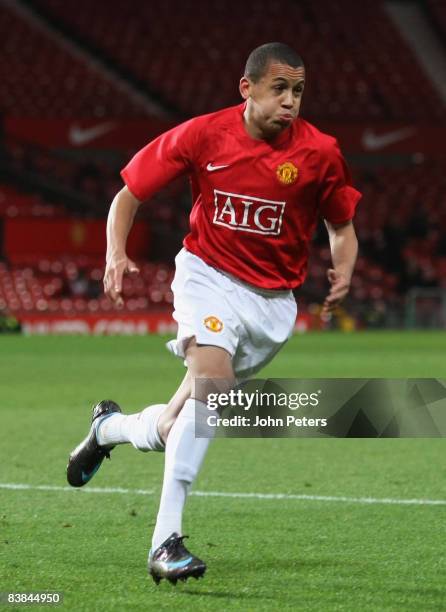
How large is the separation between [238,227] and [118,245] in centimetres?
49

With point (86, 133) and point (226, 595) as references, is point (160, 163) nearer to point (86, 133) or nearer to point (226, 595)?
point (226, 595)

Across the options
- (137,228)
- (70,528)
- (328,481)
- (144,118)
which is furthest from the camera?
(144,118)

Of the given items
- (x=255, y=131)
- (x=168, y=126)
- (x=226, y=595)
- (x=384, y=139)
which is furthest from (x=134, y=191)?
(x=384, y=139)

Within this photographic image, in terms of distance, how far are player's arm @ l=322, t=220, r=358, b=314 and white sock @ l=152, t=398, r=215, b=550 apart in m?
0.68

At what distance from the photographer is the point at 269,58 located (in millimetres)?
4648

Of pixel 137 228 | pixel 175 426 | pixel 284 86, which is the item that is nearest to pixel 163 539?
pixel 175 426

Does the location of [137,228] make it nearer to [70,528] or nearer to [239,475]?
[239,475]

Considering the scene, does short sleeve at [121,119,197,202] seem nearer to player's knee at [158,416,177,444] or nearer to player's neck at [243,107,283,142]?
player's neck at [243,107,283,142]


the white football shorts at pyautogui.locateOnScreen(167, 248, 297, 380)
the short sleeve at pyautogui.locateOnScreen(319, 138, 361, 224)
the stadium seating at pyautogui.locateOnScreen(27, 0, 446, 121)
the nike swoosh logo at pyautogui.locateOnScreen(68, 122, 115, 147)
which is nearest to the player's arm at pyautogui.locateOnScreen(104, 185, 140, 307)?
the white football shorts at pyautogui.locateOnScreen(167, 248, 297, 380)

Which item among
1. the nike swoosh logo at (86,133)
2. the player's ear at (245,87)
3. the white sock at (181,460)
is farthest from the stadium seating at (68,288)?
the white sock at (181,460)

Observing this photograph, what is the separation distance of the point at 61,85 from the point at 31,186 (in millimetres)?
3806

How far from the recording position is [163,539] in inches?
173

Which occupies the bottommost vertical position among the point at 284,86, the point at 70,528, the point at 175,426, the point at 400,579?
the point at 70,528

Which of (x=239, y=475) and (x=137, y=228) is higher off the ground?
(x=239, y=475)
